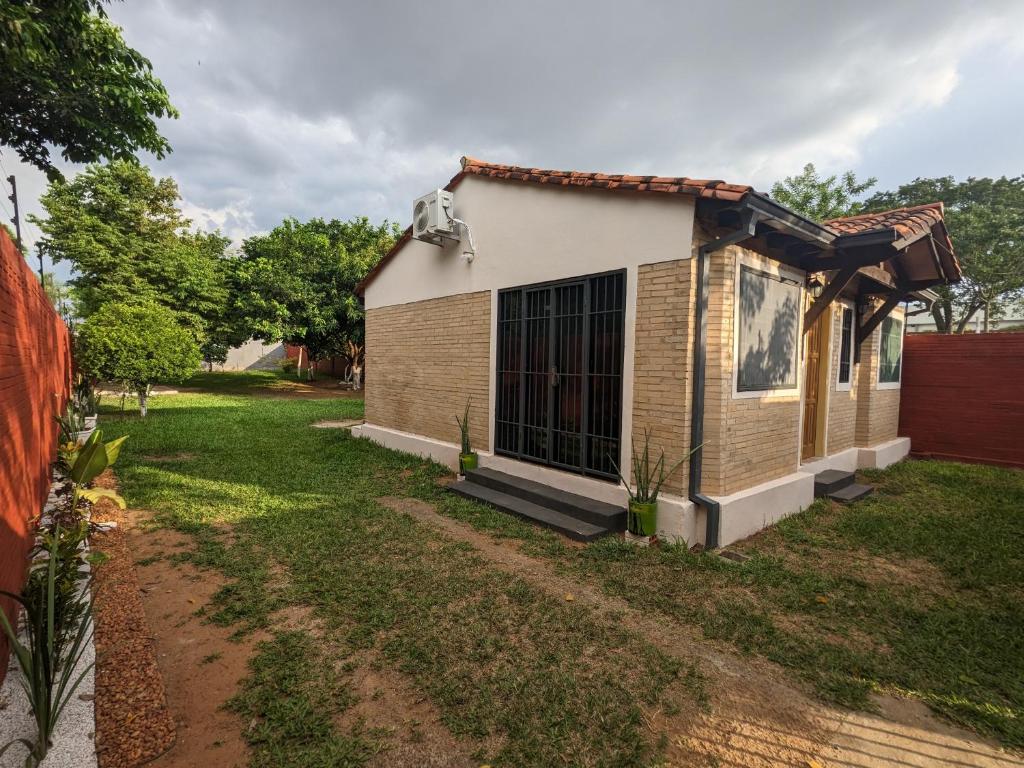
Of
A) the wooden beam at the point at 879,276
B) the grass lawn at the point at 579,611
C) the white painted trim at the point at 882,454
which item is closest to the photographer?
the grass lawn at the point at 579,611

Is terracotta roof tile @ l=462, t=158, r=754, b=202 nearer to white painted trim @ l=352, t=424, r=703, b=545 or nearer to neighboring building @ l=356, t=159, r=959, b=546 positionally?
neighboring building @ l=356, t=159, r=959, b=546

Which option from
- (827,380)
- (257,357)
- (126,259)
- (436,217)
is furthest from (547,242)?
(257,357)

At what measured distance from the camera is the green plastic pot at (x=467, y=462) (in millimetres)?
7070

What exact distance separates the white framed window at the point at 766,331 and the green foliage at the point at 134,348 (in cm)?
1469

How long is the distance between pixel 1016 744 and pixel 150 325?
17311mm

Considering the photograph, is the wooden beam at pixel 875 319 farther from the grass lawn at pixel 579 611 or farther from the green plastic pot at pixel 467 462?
the green plastic pot at pixel 467 462

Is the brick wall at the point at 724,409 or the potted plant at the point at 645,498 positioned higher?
the brick wall at the point at 724,409

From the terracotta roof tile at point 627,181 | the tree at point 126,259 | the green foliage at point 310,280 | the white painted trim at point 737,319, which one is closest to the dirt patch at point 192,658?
the white painted trim at point 737,319

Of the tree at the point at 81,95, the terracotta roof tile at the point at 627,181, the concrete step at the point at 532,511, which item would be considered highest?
the tree at the point at 81,95

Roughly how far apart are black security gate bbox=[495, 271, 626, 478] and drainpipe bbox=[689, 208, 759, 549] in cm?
84

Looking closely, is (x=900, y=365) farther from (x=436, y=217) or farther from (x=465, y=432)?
(x=436, y=217)

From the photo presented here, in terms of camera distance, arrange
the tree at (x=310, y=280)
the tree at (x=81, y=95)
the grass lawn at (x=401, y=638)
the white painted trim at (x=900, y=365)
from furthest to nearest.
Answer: the tree at (x=310, y=280)
the white painted trim at (x=900, y=365)
the tree at (x=81, y=95)
the grass lawn at (x=401, y=638)

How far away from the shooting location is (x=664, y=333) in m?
4.88

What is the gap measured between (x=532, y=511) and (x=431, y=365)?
375cm
